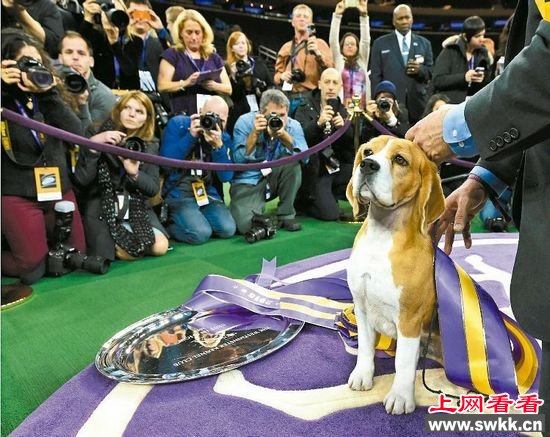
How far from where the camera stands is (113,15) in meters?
3.68

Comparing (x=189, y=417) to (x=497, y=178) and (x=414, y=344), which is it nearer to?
(x=414, y=344)

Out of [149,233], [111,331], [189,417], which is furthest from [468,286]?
[149,233]

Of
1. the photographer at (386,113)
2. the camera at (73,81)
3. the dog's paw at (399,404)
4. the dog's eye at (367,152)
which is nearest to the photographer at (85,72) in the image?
the camera at (73,81)

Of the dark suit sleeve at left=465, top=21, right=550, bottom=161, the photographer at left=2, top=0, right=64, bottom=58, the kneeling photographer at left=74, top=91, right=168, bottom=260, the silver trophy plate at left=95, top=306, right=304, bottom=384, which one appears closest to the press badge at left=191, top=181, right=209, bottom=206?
the kneeling photographer at left=74, top=91, right=168, bottom=260

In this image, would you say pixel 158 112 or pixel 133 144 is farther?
pixel 158 112

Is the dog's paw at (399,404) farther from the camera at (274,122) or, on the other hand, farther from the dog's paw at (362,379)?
the camera at (274,122)

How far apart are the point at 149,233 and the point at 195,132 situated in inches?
34.0

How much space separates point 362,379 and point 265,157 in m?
2.82

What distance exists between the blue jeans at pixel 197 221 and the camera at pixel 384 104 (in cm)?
165

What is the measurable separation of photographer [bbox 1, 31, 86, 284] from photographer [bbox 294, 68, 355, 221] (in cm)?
235

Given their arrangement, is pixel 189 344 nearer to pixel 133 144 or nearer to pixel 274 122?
pixel 133 144

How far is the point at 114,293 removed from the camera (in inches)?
102

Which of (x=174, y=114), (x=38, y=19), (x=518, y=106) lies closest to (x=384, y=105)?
(x=174, y=114)

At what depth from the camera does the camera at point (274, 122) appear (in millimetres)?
3641
